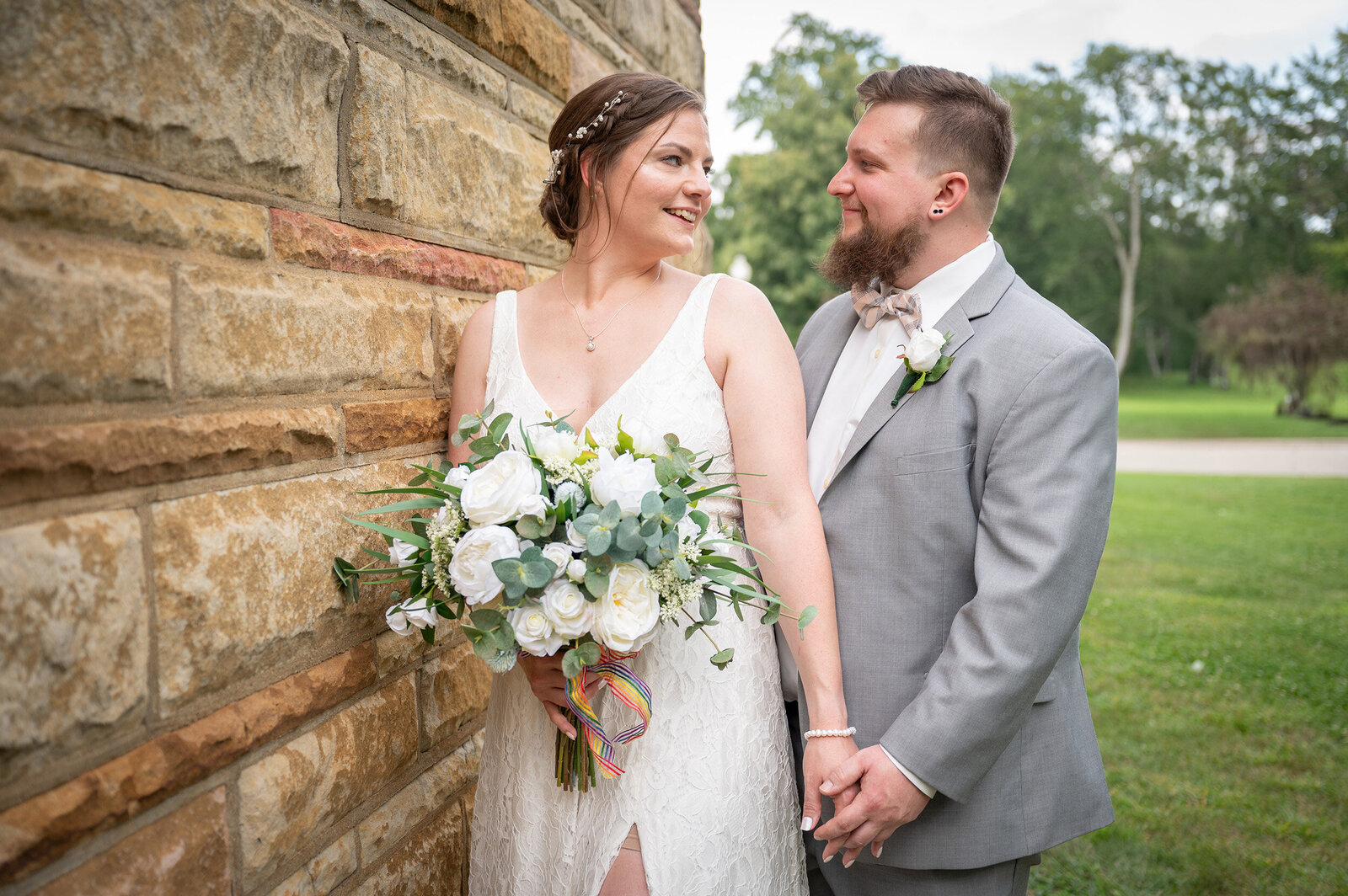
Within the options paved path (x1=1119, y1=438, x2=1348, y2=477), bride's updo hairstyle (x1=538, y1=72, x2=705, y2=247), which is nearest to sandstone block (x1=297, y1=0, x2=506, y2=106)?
bride's updo hairstyle (x1=538, y1=72, x2=705, y2=247)

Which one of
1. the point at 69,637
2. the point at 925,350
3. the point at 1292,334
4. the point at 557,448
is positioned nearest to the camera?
the point at 69,637

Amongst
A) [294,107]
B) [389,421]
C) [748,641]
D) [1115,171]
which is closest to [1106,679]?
[748,641]

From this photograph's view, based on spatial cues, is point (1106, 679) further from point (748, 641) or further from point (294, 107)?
point (294, 107)

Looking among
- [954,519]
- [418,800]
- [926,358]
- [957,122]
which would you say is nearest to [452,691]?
[418,800]

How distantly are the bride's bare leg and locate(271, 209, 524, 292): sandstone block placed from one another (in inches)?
56.0

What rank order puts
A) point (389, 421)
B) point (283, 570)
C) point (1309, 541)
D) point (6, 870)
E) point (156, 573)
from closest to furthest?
point (6, 870) < point (156, 573) < point (283, 570) < point (389, 421) < point (1309, 541)

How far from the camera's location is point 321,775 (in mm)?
1817

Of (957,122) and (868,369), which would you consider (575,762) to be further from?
(957,122)

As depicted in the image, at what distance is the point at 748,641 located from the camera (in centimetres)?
221

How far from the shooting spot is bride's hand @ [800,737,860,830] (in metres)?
2.12

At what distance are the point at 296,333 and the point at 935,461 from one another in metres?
1.51

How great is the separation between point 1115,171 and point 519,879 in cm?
4330

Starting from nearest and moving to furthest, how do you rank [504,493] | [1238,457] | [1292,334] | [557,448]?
[504,493] < [557,448] < [1238,457] < [1292,334]

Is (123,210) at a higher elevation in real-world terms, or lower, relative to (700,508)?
higher
